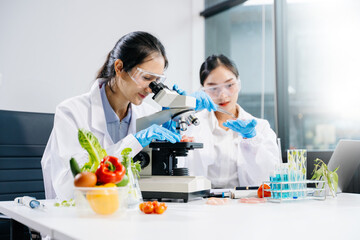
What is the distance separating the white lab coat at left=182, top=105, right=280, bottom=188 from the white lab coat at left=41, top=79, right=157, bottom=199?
0.52 m

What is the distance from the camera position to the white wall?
9.50ft

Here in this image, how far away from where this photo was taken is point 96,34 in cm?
345

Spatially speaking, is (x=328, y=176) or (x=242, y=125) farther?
(x=242, y=125)

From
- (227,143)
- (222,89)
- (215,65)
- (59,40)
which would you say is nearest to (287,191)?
(227,143)

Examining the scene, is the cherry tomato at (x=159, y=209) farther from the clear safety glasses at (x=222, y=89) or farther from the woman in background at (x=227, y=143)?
the clear safety glasses at (x=222, y=89)

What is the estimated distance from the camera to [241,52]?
13.3ft

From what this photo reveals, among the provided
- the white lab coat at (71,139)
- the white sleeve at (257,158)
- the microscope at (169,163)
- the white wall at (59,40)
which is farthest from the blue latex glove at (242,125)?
the white wall at (59,40)

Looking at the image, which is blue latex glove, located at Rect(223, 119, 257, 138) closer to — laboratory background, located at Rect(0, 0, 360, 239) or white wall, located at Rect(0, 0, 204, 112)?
laboratory background, located at Rect(0, 0, 360, 239)

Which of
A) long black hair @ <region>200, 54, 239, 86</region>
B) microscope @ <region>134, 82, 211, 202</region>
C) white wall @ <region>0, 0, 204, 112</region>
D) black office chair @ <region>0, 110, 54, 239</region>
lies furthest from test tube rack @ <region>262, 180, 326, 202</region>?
white wall @ <region>0, 0, 204, 112</region>

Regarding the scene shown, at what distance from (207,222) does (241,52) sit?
3180 mm

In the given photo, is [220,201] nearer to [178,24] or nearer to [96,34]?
[96,34]

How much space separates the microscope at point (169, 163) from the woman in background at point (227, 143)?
0.50 m

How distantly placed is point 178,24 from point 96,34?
1094mm

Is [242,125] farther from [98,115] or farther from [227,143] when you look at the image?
[98,115]
